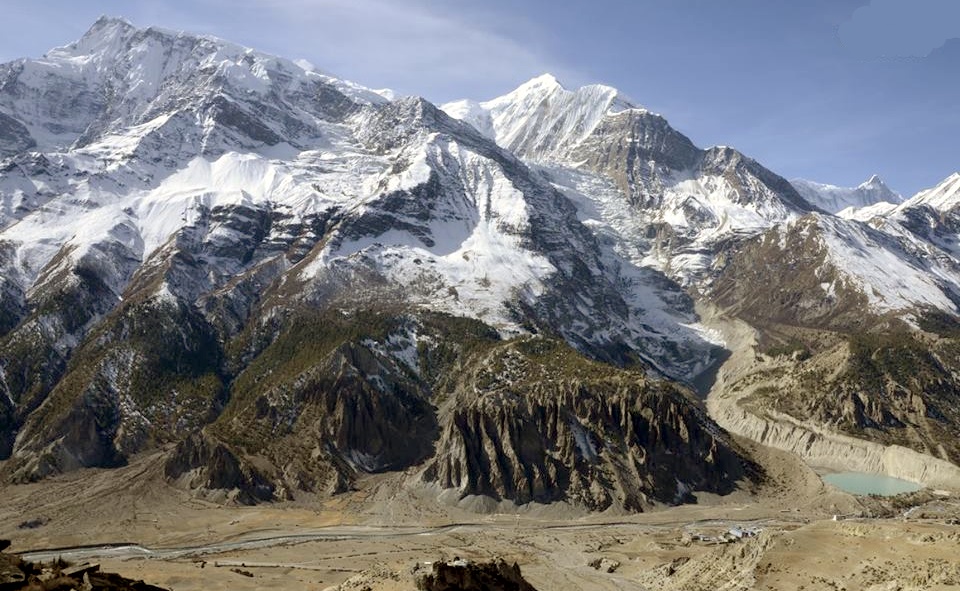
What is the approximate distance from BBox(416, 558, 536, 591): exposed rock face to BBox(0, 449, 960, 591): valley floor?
36.4ft

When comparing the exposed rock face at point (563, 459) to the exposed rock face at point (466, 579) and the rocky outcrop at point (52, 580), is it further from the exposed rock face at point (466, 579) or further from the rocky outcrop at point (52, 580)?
the rocky outcrop at point (52, 580)

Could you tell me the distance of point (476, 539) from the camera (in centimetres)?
15362

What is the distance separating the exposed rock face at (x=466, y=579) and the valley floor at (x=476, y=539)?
436 inches

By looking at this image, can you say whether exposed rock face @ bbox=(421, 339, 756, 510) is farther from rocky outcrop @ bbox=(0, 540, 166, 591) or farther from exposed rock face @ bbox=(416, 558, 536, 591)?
rocky outcrop @ bbox=(0, 540, 166, 591)

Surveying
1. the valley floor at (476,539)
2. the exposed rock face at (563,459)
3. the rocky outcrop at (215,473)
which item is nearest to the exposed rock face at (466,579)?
the valley floor at (476,539)

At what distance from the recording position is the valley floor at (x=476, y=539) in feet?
298

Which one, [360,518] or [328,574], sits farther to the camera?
[360,518]

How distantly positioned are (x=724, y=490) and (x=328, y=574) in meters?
104

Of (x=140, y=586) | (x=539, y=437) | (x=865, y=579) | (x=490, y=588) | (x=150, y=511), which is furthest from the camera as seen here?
(x=539, y=437)

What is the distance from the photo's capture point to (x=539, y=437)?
190 m

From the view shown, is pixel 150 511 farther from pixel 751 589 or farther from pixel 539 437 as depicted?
pixel 751 589

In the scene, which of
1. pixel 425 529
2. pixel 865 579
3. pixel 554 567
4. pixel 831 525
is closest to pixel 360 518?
pixel 425 529

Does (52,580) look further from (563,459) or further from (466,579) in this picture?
(563,459)

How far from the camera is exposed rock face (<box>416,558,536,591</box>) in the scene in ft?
245
